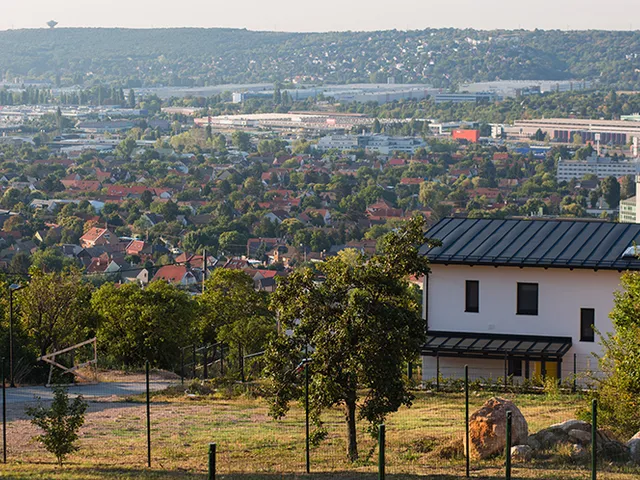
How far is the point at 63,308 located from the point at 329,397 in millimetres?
11848

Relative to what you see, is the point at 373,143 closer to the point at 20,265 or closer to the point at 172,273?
the point at 172,273

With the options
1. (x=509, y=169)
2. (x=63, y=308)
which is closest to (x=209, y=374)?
(x=63, y=308)

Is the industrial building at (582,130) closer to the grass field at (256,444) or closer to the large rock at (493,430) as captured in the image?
the grass field at (256,444)

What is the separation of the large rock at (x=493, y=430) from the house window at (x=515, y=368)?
7.13 meters

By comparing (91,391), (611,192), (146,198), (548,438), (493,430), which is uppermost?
(493,430)

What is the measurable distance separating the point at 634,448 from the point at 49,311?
13.7 meters

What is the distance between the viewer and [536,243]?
19891mm

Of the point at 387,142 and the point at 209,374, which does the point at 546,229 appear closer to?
the point at 209,374

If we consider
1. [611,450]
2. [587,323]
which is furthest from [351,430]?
[587,323]

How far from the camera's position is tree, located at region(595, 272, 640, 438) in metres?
11.6

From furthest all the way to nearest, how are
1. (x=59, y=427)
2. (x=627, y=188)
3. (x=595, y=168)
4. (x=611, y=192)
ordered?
(x=595, y=168) < (x=627, y=188) < (x=611, y=192) < (x=59, y=427)

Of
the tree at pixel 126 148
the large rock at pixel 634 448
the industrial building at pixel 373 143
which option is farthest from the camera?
the industrial building at pixel 373 143

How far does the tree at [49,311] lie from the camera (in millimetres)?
22438

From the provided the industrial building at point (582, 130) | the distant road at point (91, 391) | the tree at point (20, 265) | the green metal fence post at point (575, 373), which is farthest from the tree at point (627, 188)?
the distant road at point (91, 391)
